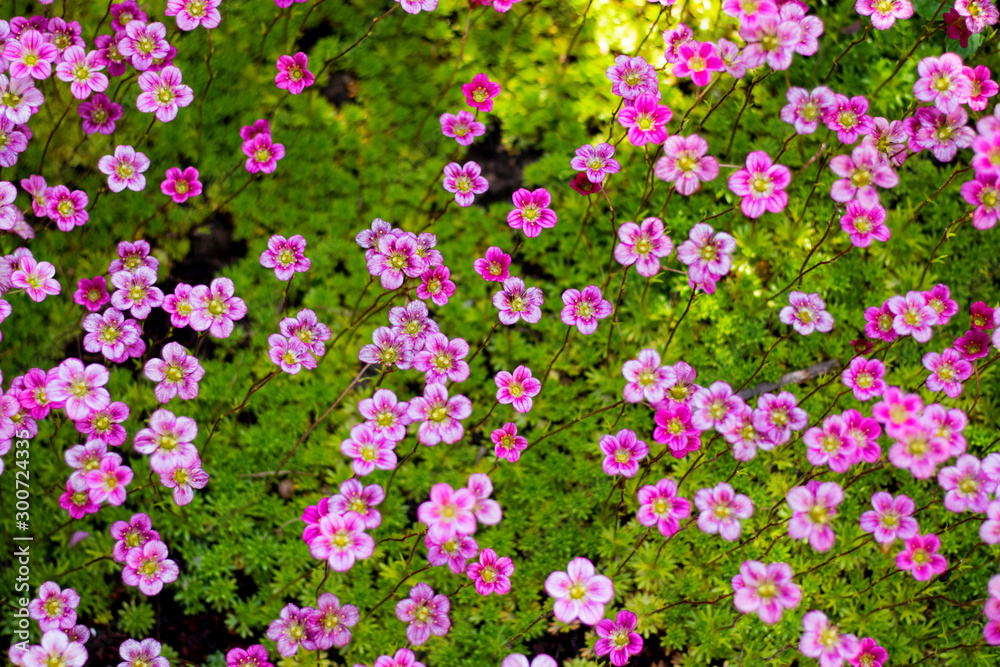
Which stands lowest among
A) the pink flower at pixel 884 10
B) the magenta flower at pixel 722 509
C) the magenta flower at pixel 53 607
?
the magenta flower at pixel 53 607

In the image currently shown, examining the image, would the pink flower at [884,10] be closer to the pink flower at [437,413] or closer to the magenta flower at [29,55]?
the pink flower at [437,413]

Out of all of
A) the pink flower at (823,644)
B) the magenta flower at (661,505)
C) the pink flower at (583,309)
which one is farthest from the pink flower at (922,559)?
the pink flower at (583,309)

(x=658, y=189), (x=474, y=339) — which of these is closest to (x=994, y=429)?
(x=658, y=189)

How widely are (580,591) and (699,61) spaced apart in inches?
103

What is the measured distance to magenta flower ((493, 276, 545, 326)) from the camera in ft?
11.6

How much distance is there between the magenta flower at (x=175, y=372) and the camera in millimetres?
3297

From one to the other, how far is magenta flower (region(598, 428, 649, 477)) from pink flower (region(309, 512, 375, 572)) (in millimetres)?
1211

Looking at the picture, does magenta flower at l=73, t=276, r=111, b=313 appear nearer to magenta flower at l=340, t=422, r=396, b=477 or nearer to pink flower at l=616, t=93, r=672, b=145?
magenta flower at l=340, t=422, r=396, b=477

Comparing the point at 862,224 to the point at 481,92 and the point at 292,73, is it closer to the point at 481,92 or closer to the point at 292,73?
the point at 481,92

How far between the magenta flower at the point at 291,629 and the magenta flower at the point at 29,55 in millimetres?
2934

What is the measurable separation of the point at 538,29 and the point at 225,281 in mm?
2810

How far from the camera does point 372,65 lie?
475 cm

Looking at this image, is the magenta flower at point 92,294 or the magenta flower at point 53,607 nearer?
the magenta flower at point 53,607

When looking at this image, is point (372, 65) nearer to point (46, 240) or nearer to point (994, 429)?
point (46, 240)
